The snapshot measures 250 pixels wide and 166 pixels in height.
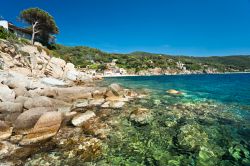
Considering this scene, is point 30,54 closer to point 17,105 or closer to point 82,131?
point 17,105

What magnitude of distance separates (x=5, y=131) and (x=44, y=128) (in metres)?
2.08

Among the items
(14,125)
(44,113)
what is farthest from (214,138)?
(14,125)

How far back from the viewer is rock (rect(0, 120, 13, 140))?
443 inches

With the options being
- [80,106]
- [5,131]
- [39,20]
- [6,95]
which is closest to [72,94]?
[80,106]

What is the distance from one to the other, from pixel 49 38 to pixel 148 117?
70150 millimetres

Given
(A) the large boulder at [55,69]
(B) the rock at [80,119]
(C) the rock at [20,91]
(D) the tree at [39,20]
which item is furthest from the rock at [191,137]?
(D) the tree at [39,20]

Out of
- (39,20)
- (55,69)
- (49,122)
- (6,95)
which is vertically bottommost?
(49,122)

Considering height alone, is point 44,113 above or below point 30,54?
below

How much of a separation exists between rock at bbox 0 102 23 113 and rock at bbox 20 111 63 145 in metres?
3.82

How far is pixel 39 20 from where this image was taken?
6194cm

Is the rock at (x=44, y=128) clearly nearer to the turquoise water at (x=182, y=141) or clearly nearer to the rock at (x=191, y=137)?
the turquoise water at (x=182, y=141)

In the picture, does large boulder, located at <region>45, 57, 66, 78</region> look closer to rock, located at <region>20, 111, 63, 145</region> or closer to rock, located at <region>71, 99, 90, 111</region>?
rock, located at <region>71, 99, 90, 111</region>

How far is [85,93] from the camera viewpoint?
22.5 m

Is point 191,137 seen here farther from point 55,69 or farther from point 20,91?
point 55,69
